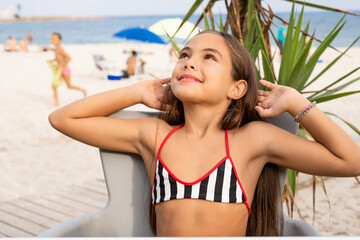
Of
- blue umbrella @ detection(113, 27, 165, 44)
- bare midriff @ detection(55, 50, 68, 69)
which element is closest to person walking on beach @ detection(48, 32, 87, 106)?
bare midriff @ detection(55, 50, 68, 69)

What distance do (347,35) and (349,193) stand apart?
83.7 inches

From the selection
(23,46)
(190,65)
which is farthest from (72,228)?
(23,46)

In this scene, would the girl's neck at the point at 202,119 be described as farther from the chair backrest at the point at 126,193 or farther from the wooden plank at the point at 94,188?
the wooden plank at the point at 94,188

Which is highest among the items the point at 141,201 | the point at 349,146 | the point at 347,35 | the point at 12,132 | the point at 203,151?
the point at 347,35

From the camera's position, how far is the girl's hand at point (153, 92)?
1.86 meters

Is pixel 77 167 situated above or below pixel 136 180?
below

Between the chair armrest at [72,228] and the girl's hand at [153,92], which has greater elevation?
the girl's hand at [153,92]

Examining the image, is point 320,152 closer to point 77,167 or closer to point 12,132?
point 77,167

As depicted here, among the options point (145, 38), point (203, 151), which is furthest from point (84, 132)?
point (145, 38)

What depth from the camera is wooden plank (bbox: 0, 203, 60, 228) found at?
9.91 feet

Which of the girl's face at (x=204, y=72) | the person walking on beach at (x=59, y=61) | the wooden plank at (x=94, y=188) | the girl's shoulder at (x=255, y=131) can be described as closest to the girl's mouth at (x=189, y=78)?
the girl's face at (x=204, y=72)

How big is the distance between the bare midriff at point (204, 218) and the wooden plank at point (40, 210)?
1.77m

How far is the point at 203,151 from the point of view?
5.41 ft

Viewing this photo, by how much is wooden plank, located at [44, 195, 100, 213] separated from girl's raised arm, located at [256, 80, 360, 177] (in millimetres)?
2117
